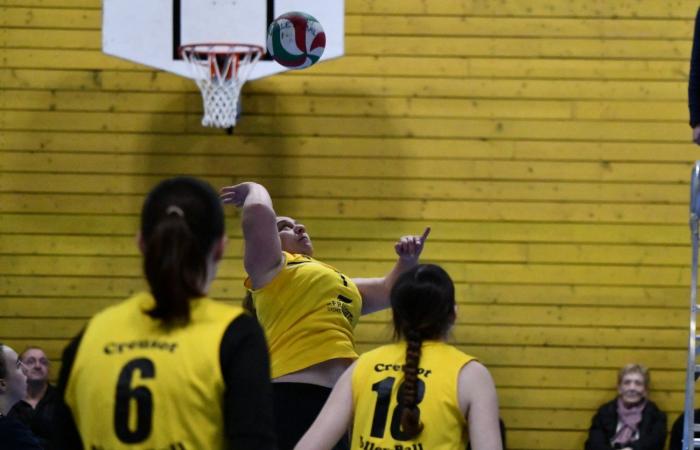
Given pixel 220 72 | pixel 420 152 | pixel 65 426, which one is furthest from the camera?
pixel 420 152

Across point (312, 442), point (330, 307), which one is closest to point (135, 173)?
point (330, 307)

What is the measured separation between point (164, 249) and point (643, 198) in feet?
25.5

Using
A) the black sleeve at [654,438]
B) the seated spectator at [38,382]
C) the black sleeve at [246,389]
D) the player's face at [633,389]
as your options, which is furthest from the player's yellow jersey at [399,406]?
the player's face at [633,389]

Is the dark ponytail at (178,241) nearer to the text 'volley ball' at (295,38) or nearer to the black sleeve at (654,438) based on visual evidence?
the text 'volley ball' at (295,38)

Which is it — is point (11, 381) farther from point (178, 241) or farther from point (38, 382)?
point (38, 382)

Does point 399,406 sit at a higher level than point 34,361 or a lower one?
higher

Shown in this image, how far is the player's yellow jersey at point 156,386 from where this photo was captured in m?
2.54

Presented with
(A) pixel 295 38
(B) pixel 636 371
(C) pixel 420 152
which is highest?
(A) pixel 295 38

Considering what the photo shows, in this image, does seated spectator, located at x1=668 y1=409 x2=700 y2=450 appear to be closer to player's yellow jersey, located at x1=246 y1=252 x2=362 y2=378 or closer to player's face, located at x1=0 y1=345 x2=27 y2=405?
player's yellow jersey, located at x1=246 y1=252 x2=362 y2=378

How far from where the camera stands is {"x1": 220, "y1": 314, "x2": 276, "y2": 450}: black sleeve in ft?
8.26

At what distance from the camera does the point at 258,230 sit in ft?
15.6

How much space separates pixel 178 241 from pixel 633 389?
7.27 meters

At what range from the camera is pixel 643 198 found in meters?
9.73

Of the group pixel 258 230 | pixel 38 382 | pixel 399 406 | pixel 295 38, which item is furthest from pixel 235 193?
pixel 38 382
